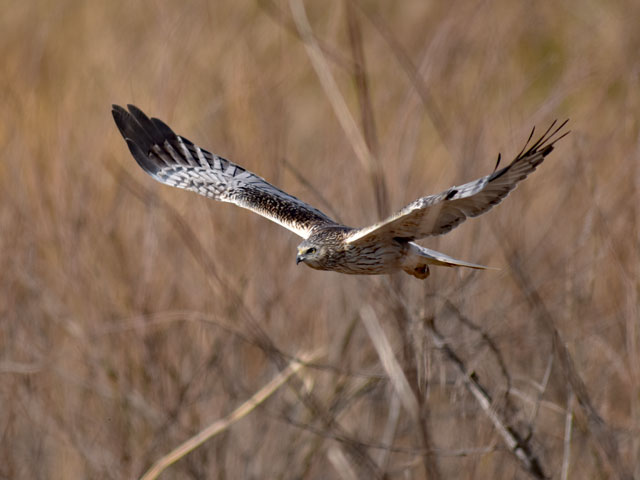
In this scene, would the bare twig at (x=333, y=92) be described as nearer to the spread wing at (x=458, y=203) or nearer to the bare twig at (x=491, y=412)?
the spread wing at (x=458, y=203)

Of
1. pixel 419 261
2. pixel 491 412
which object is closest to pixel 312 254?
pixel 419 261

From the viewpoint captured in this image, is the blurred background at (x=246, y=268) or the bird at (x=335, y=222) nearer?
the bird at (x=335, y=222)

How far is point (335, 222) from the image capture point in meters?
5.11

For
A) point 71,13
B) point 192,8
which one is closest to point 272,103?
point 192,8

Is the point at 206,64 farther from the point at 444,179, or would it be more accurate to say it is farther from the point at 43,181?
the point at 444,179

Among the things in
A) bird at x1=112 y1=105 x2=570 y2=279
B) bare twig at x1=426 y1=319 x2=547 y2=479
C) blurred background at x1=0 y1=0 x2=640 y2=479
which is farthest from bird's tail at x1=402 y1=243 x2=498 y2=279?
blurred background at x1=0 y1=0 x2=640 y2=479

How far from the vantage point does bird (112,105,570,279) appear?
3.94m

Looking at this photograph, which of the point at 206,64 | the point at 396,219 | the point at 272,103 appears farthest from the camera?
the point at 206,64

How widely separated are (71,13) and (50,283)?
603 centimetres

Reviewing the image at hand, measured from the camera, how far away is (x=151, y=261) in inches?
263

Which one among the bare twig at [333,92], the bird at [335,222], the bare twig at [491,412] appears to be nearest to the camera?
the bare twig at [333,92]

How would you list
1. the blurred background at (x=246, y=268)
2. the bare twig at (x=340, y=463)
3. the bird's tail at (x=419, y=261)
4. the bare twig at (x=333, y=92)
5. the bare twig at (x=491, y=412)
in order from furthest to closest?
the blurred background at (x=246, y=268), the bare twig at (x=340, y=463), the bird's tail at (x=419, y=261), the bare twig at (x=491, y=412), the bare twig at (x=333, y=92)

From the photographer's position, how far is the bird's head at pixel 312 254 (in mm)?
4793

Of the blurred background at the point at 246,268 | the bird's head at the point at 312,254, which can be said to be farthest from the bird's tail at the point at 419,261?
the blurred background at the point at 246,268
